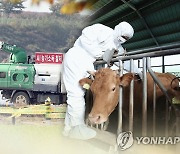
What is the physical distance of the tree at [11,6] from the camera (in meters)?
0.82

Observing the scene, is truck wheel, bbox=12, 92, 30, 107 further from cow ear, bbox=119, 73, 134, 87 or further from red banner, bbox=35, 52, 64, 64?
cow ear, bbox=119, 73, 134, 87

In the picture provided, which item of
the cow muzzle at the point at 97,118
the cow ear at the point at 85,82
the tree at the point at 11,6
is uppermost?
the tree at the point at 11,6

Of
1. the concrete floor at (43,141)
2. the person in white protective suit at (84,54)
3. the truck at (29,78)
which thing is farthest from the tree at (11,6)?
the concrete floor at (43,141)

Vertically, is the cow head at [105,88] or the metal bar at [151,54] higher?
the metal bar at [151,54]

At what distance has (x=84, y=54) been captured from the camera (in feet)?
2.56

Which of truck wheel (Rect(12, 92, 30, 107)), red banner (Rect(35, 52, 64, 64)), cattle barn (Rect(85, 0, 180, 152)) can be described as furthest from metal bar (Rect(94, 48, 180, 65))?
truck wheel (Rect(12, 92, 30, 107))

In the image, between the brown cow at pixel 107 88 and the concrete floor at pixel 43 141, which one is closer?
the brown cow at pixel 107 88

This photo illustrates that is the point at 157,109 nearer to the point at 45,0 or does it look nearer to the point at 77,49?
the point at 77,49

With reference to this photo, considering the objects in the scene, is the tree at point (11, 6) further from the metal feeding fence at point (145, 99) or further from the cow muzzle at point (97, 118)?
the cow muzzle at point (97, 118)

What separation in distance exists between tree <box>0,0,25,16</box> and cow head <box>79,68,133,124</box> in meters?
0.30

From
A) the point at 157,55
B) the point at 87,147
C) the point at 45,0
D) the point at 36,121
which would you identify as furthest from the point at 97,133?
the point at 45,0

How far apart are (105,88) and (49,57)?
0.19m

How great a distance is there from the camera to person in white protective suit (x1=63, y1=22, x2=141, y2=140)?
765mm

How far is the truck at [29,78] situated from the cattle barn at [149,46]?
108 millimetres
